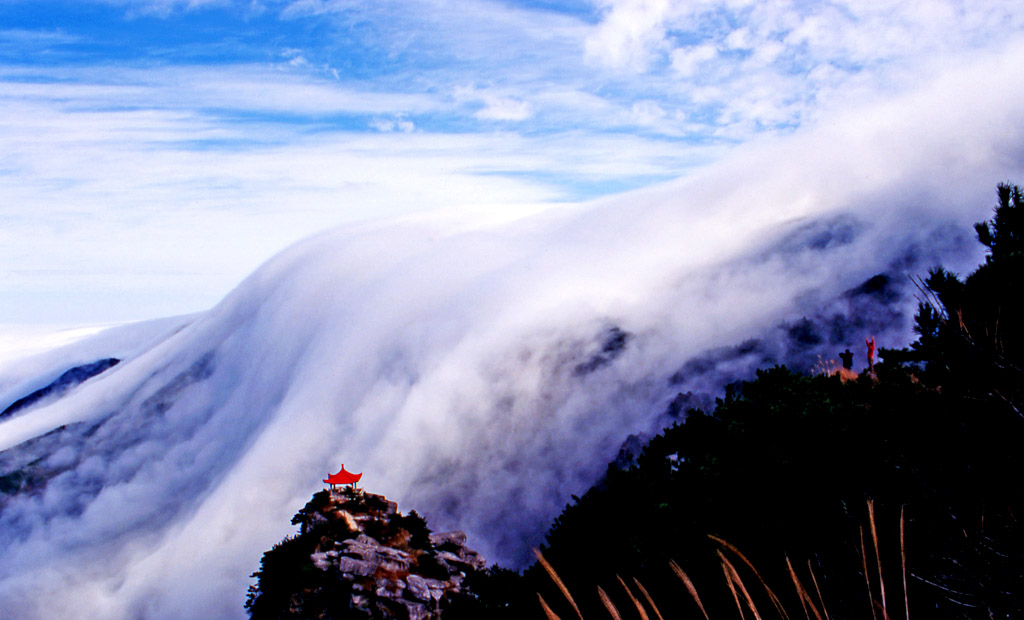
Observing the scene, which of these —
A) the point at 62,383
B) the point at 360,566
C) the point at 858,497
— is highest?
the point at 62,383

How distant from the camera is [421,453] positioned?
46.3 m

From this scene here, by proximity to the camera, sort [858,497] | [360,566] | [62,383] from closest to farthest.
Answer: [858,497], [360,566], [62,383]

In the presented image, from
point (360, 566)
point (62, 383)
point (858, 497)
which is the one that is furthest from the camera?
point (62, 383)

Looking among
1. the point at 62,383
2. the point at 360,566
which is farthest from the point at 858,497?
the point at 62,383

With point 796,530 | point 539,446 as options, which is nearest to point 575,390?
point 539,446

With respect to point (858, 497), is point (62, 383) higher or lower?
higher

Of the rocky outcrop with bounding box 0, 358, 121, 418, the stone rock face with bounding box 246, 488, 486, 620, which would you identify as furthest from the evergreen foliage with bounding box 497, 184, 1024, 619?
the rocky outcrop with bounding box 0, 358, 121, 418

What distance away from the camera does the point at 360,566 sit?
683 inches

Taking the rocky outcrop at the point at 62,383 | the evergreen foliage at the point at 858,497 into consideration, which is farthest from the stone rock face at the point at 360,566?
the rocky outcrop at the point at 62,383

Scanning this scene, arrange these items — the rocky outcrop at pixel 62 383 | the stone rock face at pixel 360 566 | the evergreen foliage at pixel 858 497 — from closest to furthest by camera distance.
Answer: the evergreen foliage at pixel 858 497 → the stone rock face at pixel 360 566 → the rocky outcrop at pixel 62 383

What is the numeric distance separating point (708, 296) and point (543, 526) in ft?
67.0

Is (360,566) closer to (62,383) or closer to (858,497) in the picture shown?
(858,497)

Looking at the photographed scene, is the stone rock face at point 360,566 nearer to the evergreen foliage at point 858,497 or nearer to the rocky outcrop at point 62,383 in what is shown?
the evergreen foliage at point 858,497

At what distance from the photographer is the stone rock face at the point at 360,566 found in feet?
54.6
